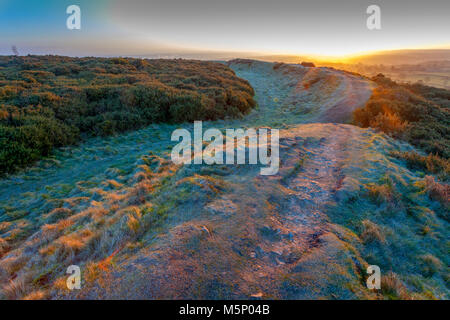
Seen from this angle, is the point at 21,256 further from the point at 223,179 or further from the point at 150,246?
the point at 223,179

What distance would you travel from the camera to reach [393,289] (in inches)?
139

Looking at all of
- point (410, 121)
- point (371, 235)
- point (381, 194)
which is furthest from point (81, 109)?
point (410, 121)

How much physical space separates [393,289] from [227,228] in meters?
3.06

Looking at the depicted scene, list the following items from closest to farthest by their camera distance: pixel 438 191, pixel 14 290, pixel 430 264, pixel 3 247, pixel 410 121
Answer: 1. pixel 14 290
2. pixel 430 264
3. pixel 3 247
4. pixel 438 191
5. pixel 410 121

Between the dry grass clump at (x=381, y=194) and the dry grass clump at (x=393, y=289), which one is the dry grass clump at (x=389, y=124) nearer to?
the dry grass clump at (x=381, y=194)

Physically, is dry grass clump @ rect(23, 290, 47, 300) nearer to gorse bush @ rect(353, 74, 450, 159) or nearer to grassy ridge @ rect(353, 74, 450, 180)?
grassy ridge @ rect(353, 74, 450, 180)

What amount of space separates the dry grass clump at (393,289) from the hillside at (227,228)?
0.02m

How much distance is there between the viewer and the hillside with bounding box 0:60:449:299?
3.43 meters

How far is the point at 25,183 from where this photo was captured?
8.30 m

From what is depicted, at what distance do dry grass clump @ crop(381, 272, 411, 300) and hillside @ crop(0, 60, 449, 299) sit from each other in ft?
0.05

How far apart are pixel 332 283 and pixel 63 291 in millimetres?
4302

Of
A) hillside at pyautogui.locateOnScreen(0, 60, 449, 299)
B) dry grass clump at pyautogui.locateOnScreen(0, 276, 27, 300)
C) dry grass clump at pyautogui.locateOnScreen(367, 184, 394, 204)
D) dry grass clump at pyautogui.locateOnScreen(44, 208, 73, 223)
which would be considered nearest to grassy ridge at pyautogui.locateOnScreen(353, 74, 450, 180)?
hillside at pyautogui.locateOnScreen(0, 60, 449, 299)

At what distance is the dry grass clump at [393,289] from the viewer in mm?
3439

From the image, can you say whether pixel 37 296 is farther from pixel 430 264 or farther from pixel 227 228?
pixel 430 264
